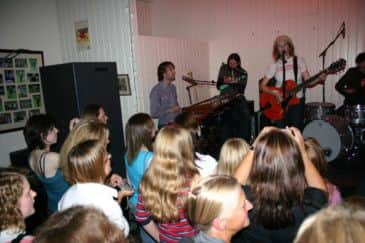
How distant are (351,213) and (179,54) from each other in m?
5.34

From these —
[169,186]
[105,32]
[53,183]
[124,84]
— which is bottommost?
[53,183]

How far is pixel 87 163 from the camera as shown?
1699 millimetres

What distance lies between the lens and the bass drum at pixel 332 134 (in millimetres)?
4152

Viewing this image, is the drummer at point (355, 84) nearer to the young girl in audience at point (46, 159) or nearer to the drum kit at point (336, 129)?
the drum kit at point (336, 129)

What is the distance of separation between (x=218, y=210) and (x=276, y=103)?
11.5 feet

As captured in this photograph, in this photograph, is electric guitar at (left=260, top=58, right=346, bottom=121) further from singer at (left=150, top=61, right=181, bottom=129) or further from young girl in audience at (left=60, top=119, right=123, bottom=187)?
young girl in audience at (left=60, top=119, right=123, bottom=187)

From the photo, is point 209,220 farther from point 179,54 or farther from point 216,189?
point 179,54

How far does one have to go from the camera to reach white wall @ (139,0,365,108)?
221 inches

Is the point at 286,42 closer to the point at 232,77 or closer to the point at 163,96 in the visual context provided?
the point at 232,77

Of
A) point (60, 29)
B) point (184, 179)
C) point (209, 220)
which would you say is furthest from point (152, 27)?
point (209, 220)

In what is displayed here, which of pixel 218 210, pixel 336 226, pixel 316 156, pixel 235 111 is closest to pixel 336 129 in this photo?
pixel 235 111

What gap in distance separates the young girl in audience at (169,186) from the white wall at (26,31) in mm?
3267

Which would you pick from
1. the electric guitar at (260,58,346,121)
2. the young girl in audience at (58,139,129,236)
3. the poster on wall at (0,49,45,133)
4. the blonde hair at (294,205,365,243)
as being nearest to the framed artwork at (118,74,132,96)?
the poster on wall at (0,49,45,133)

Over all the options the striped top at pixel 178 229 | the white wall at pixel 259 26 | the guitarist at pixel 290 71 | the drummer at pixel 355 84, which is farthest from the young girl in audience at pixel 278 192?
the white wall at pixel 259 26
